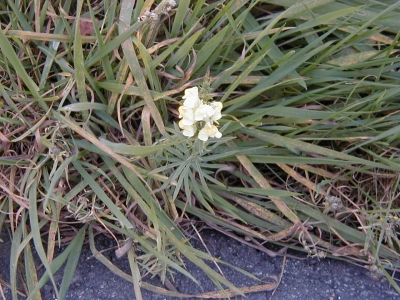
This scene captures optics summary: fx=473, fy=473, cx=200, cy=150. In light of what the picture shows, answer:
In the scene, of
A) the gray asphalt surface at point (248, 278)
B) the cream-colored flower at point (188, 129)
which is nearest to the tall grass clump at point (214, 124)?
the gray asphalt surface at point (248, 278)

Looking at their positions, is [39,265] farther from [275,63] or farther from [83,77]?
[275,63]

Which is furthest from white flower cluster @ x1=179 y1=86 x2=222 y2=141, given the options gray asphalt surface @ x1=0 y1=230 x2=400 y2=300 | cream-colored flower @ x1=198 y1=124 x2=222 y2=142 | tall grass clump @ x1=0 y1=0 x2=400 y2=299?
gray asphalt surface @ x1=0 y1=230 x2=400 y2=300

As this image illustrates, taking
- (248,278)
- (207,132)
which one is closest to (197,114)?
(207,132)

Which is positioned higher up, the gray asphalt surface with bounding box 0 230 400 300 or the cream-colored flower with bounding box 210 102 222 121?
the cream-colored flower with bounding box 210 102 222 121

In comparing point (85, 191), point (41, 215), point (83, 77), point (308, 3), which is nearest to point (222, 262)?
point (85, 191)

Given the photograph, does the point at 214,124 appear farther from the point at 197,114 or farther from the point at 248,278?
the point at 248,278

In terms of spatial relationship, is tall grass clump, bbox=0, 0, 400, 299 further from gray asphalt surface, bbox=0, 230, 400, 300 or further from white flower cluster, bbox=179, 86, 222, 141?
white flower cluster, bbox=179, 86, 222, 141

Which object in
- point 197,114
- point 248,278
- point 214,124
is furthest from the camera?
point 248,278
